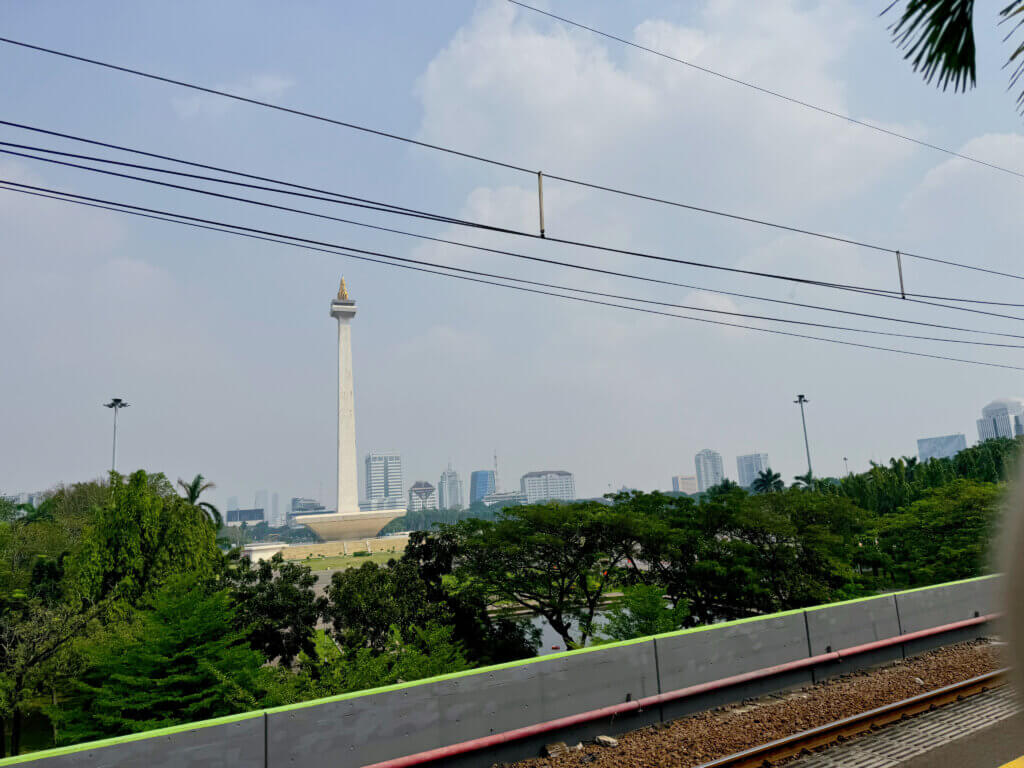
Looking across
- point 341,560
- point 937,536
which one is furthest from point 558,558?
point 341,560

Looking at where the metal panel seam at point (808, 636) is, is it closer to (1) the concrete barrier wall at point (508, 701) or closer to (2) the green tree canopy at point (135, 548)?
(1) the concrete barrier wall at point (508, 701)

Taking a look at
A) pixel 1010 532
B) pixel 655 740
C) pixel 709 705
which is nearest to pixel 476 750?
pixel 655 740

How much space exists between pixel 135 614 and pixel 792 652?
2052 cm

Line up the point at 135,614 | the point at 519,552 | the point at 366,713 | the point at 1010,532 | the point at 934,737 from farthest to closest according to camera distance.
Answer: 1. the point at 519,552
2. the point at 135,614
3. the point at 934,737
4. the point at 366,713
5. the point at 1010,532

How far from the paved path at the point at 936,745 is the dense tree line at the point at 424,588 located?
9738mm

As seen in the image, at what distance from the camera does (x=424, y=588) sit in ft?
91.2

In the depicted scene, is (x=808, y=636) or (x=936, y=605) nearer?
(x=808, y=636)

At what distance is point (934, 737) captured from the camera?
10.9 metres

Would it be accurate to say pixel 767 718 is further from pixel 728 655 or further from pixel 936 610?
pixel 936 610

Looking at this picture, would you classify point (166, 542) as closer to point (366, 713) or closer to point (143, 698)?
point (143, 698)

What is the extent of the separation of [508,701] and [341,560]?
89.3 meters

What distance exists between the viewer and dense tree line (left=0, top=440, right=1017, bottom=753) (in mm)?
18828

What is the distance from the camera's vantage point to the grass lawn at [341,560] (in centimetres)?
8322

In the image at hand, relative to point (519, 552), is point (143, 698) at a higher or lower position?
lower
